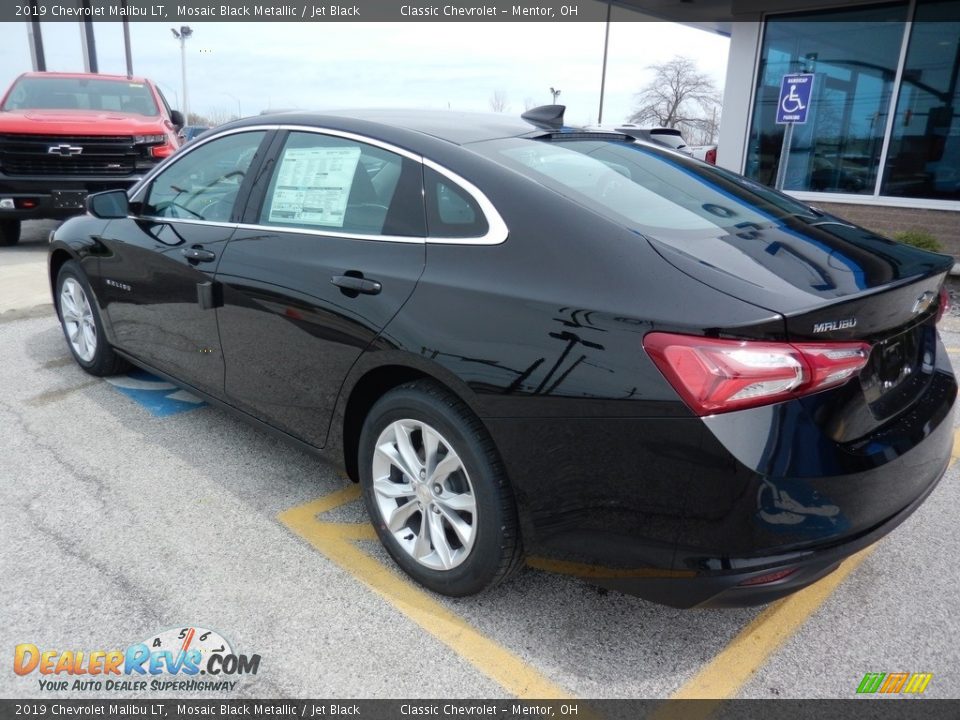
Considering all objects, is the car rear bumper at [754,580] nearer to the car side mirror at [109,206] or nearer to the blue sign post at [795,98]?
the car side mirror at [109,206]


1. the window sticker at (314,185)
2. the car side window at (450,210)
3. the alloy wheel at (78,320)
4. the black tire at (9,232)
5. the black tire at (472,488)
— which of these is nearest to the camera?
the black tire at (472,488)

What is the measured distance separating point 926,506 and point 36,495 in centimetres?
384

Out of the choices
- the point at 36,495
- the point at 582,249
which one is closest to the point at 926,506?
the point at 582,249

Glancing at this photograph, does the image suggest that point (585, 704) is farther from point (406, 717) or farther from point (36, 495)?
point (36, 495)

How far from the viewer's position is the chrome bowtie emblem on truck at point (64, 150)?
8.43m

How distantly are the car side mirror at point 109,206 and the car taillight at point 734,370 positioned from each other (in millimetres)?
3169

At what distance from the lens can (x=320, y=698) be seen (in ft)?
6.70

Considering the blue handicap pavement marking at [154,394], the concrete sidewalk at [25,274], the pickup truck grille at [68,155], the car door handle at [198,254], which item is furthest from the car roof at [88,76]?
the car door handle at [198,254]

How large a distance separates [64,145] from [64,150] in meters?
0.06

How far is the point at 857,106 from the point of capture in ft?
34.3

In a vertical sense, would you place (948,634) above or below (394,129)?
below

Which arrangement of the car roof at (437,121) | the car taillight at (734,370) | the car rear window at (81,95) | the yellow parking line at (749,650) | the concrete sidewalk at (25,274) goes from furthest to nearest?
1. the car rear window at (81,95)
2. the concrete sidewalk at (25,274)
3. the car roof at (437,121)
4. the yellow parking line at (749,650)
5. the car taillight at (734,370)

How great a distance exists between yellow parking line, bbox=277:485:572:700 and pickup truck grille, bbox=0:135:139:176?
24.2 ft

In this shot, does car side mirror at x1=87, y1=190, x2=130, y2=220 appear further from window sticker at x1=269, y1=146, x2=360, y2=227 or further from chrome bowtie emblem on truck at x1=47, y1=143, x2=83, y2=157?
chrome bowtie emblem on truck at x1=47, y1=143, x2=83, y2=157
